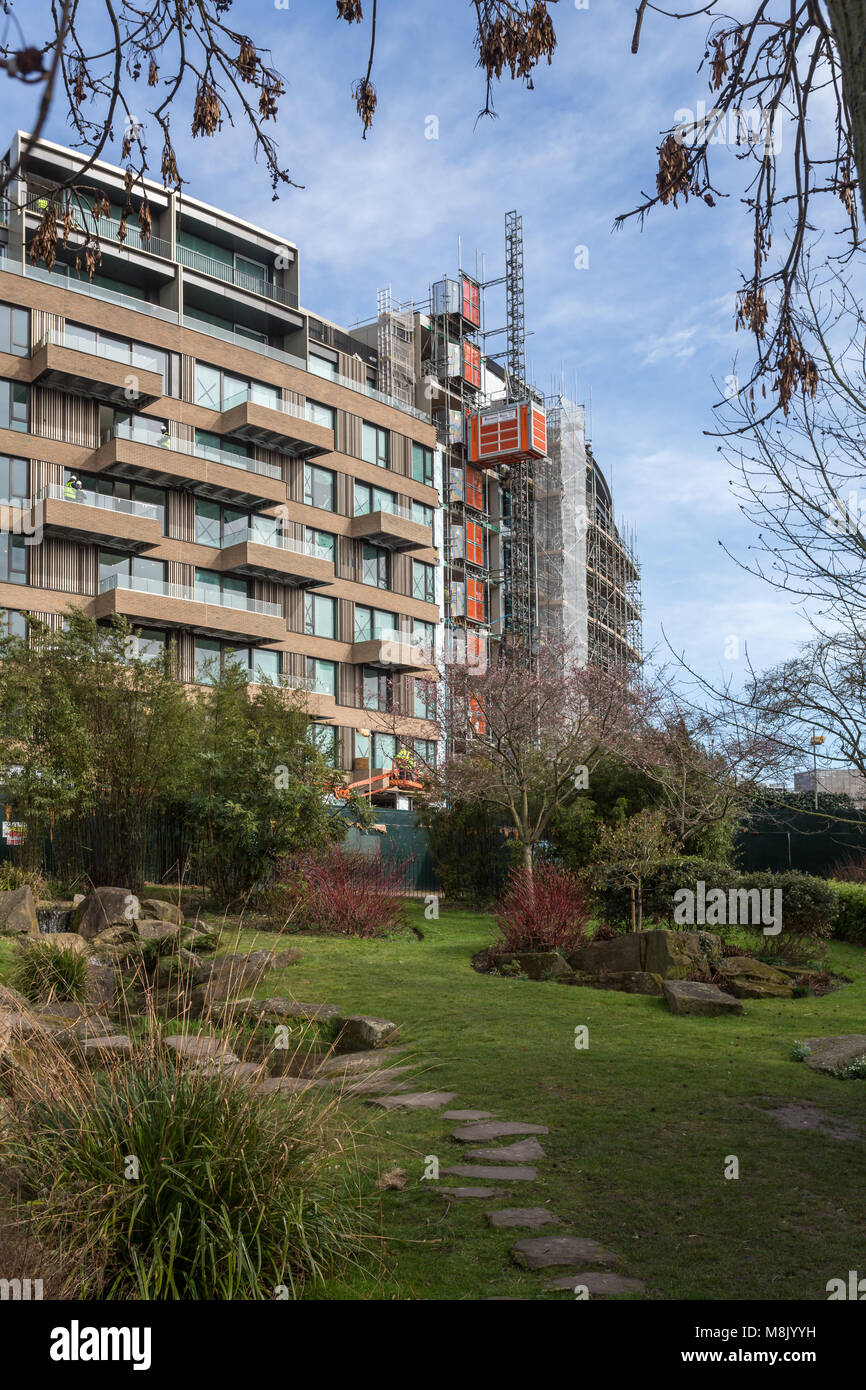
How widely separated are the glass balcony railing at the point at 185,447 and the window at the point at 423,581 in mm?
9600

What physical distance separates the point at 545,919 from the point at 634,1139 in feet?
25.1

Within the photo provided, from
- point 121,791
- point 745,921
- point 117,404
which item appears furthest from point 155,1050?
point 117,404

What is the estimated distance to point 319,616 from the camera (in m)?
45.3

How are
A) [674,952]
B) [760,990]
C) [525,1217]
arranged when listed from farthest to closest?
[674,952] → [760,990] → [525,1217]

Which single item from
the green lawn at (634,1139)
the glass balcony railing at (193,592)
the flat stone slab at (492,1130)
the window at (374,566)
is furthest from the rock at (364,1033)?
the window at (374,566)

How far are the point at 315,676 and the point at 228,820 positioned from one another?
26935 millimetres

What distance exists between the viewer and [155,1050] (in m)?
4.53

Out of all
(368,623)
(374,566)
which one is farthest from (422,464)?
(368,623)

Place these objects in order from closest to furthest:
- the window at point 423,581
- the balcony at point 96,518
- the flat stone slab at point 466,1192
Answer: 1. the flat stone slab at point 466,1192
2. the balcony at point 96,518
3. the window at point 423,581

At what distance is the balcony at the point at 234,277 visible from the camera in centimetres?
4228

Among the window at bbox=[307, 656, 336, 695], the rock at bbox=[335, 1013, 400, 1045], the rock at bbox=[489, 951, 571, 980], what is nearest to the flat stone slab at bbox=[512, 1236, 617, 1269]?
the rock at bbox=[335, 1013, 400, 1045]

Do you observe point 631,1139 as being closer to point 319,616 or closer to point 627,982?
point 627,982

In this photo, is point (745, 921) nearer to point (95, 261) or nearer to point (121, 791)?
point (121, 791)

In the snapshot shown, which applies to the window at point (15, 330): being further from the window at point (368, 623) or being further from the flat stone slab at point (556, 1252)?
the flat stone slab at point (556, 1252)
